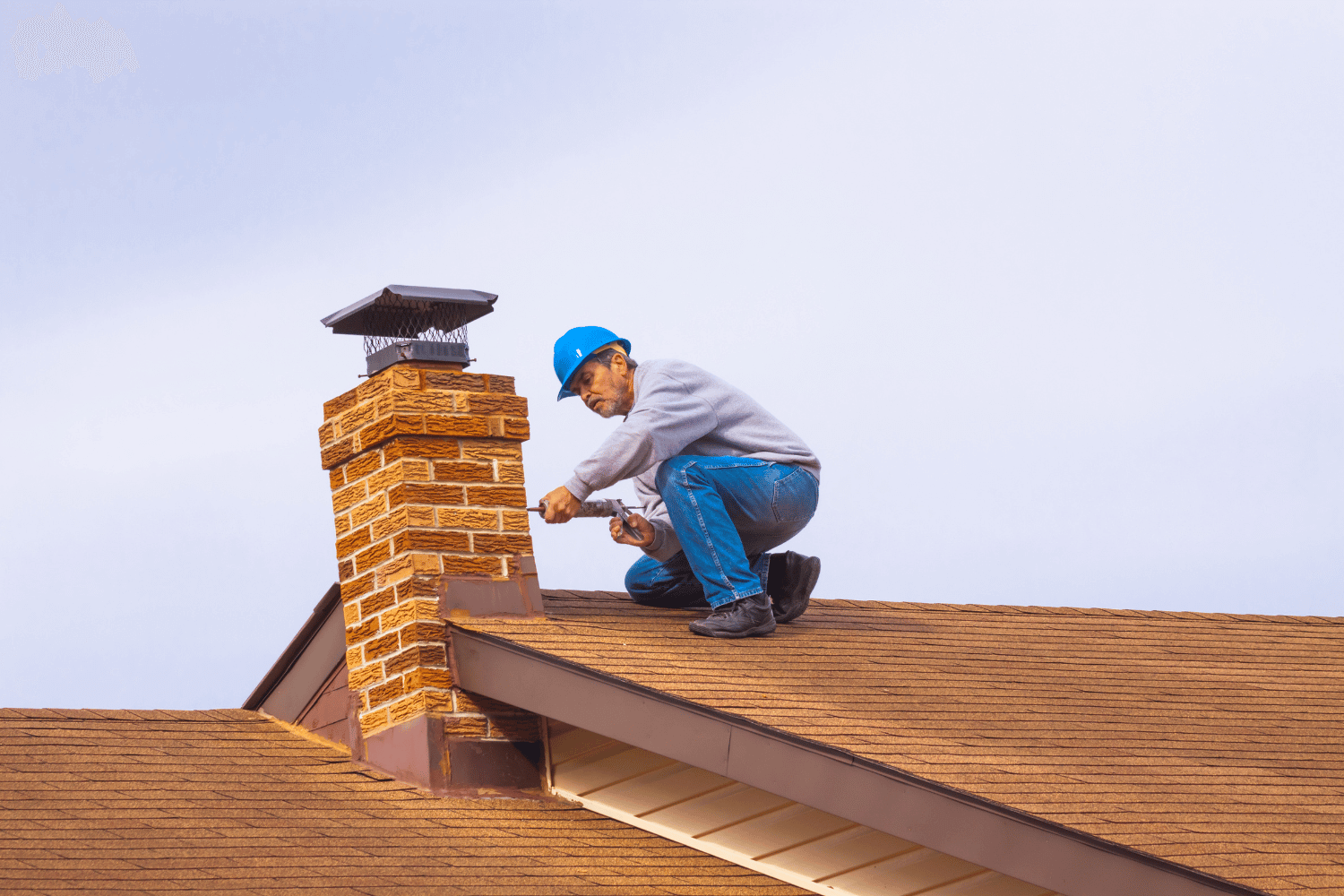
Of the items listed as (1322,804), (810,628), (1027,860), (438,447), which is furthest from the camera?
(810,628)

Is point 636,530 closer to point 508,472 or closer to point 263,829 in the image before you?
point 508,472

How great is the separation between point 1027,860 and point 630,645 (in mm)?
2161

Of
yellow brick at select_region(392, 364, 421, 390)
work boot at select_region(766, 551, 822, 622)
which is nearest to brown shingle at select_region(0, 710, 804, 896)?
work boot at select_region(766, 551, 822, 622)

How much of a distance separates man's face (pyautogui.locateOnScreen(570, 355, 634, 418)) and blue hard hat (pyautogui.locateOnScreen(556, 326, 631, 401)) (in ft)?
0.14

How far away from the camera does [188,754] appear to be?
23.3 feet

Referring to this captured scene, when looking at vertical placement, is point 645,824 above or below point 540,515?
below

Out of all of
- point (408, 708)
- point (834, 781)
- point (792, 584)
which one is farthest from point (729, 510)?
point (834, 781)

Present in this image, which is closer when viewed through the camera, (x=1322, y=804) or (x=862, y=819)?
(x=862, y=819)

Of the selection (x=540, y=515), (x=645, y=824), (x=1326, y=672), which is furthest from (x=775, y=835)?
(x=1326, y=672)

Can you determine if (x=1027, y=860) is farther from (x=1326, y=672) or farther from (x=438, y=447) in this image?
(x=1326, y=672)

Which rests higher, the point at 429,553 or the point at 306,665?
the point at 429,553

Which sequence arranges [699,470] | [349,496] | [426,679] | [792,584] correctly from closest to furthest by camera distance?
[426,679], [699,470], [349,496], [792,584]

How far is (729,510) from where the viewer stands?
24.8 feet

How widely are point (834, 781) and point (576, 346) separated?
8.57 ft
